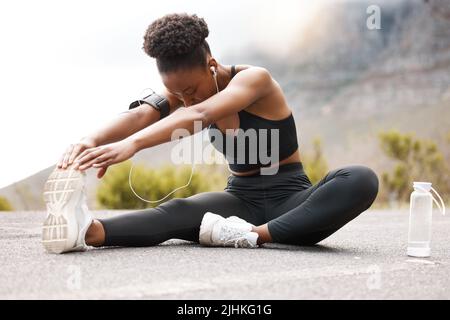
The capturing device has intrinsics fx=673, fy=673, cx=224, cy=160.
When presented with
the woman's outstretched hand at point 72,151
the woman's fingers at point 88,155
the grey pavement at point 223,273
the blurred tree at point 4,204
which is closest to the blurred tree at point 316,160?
the blurred tree at point 4,204

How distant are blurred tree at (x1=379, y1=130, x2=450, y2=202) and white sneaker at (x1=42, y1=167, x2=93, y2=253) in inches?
230

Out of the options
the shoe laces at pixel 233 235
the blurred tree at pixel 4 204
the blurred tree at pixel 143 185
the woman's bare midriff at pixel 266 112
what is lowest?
the blurred tree at pixel 4 204

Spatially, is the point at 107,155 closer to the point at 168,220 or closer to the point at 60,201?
the point at 60,201

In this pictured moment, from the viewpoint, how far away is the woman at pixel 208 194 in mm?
2127

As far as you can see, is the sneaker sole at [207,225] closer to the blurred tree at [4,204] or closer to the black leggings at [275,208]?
the black leggings at [275,208]

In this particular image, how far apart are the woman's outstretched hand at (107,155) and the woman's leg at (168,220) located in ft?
1.03

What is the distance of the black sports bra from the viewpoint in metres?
2.43

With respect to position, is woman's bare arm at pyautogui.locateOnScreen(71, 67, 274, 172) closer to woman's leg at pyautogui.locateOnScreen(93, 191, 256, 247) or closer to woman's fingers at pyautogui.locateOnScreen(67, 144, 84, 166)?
woman's fingers at pyautogui.locateOnScreen(67, 144, 84, 166)

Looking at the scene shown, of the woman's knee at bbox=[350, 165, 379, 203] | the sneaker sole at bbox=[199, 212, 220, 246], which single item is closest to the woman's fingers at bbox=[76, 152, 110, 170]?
the sneaker sole at bbox=[199, 212, 220, 246]

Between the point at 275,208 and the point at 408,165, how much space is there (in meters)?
5.58

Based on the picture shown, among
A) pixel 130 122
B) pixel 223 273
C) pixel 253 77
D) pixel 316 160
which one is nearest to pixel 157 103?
pixel 130 122

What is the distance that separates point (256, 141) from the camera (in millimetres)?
2426
